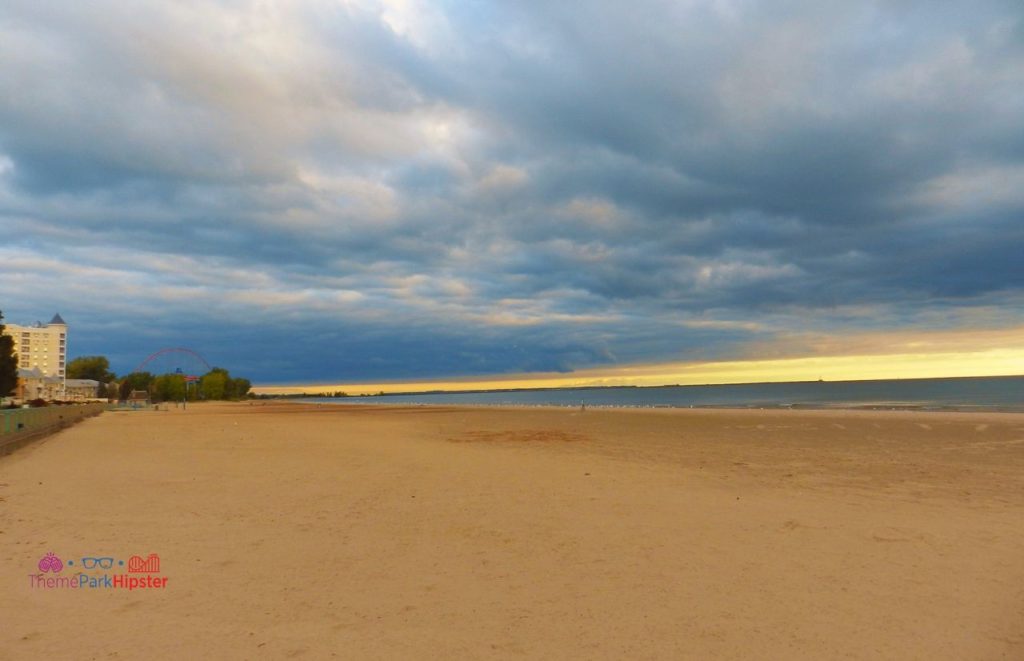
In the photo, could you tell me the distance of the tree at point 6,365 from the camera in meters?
61.2

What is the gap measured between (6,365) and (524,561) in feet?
234

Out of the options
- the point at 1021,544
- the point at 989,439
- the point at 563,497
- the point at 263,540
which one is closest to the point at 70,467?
the point at 263,540

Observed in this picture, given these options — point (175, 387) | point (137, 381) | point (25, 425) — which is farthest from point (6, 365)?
point (137, 381)

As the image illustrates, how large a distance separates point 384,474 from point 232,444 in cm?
1264

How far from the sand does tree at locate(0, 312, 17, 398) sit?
56883 millimetres

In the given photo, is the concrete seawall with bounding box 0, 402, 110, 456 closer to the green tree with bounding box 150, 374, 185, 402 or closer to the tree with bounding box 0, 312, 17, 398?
the tree with bounding box 0, 312, 17, 398

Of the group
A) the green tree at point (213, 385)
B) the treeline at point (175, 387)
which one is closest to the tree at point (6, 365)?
the treeline at point (175, 387)

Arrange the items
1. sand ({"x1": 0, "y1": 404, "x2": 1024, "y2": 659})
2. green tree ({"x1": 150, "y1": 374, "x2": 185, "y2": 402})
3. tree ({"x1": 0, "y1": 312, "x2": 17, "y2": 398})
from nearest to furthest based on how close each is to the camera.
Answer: sand ({"x1": 0, "y1": 404, "x2": 1024, "y2": 659}), tree ({"x1": 0, "y1": 312, "x2": 17, "y2": 398}), green tree ({"x1": 150, "y1": 374, "x2": 185, "y2": 402})

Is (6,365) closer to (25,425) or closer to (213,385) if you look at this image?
(25,425)

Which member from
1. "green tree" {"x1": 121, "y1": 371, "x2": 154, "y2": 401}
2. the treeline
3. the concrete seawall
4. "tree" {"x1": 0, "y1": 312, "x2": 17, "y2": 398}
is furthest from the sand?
"green tree" {"x1": 121, "y1": 371, "x2": 154, "y2": 401}

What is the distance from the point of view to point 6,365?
2426 inches

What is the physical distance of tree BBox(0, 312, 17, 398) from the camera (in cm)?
6122

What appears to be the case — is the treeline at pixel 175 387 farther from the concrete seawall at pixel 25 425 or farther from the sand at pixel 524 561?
the sand at pixel 524 561

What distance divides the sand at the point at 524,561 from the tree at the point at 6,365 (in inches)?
2239
